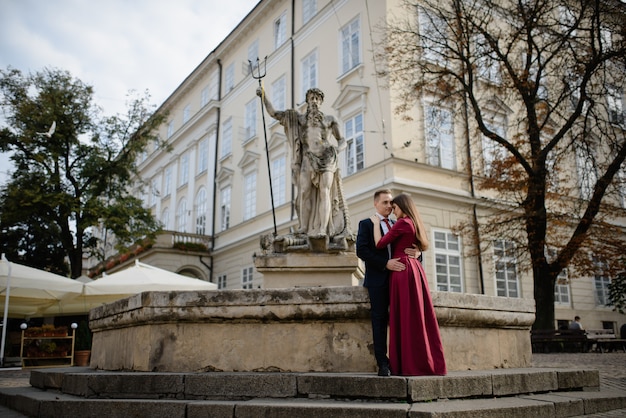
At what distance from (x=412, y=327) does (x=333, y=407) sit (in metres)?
0.99

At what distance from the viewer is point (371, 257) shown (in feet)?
15.2

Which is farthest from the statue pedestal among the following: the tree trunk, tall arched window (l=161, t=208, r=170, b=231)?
tall arched window (l=161, t=208, r=170, b=231)

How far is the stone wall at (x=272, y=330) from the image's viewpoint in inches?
185

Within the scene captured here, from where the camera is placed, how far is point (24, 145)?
21.3 meters

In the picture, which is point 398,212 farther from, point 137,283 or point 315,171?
point 137,283

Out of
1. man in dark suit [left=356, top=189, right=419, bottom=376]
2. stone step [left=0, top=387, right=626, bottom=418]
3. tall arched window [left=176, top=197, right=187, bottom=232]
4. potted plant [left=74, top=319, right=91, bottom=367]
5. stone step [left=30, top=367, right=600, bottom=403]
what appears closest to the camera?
stone step [left=0, top=387, right=626, bottom=418]

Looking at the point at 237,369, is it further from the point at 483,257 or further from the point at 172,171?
the point at 172,171

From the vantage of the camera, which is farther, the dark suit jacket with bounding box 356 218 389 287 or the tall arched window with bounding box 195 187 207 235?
the tall arched window with bounding box 195 187 207 235

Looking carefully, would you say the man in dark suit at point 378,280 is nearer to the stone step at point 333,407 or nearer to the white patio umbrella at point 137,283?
the stone step at point 333,407

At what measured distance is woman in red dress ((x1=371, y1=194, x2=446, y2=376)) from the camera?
429 centimetres

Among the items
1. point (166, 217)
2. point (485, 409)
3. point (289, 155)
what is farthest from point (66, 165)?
point (485, 409)

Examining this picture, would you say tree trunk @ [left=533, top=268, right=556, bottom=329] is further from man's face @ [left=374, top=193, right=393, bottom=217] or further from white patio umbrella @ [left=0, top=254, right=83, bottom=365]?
white patio umbrella @ [left=0, top=254, right=83, bottom=365]

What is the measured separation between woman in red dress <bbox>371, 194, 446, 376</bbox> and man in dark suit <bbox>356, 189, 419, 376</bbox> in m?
0.06

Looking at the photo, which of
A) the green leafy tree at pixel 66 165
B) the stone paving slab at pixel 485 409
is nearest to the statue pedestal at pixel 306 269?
the stone paving slab at pixel 485 409
